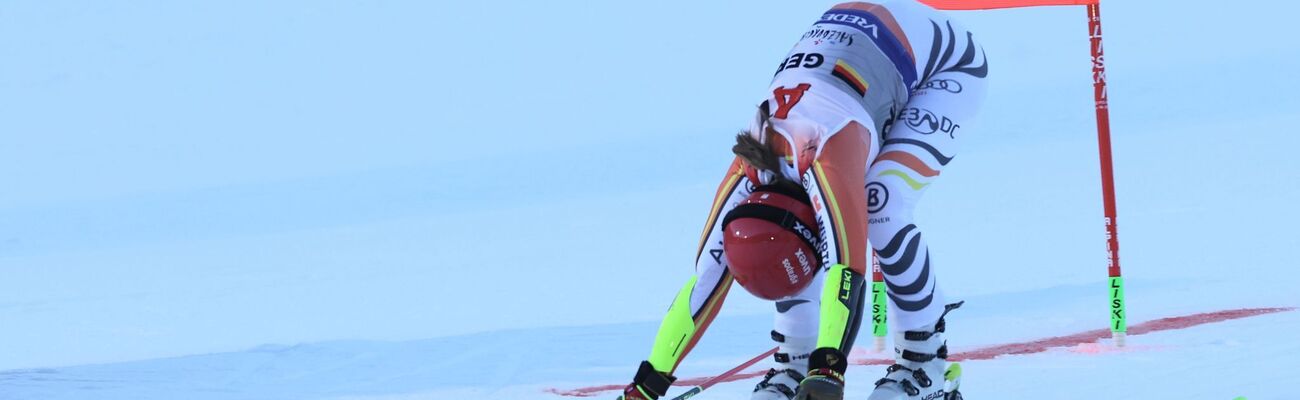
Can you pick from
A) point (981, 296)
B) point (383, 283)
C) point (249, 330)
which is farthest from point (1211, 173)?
point (249, 330)

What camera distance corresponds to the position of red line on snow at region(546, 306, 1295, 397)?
6.05 metres

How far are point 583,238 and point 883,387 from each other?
284 inches

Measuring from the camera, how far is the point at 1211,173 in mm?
12484

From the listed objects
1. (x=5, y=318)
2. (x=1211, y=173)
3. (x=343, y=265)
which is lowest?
(x=5, y=318)

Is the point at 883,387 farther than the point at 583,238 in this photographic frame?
No

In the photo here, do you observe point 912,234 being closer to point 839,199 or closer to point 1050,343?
point 839,199

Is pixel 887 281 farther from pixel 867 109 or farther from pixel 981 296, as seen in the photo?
pixel 981 296

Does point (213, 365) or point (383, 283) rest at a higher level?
point (383, 283)

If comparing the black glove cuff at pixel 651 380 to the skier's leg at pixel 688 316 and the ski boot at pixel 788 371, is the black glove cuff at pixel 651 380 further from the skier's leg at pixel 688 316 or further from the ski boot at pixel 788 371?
the ski boot at pixel 788 371

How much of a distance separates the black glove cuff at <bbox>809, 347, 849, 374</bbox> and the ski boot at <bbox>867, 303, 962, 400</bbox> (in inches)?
23.6

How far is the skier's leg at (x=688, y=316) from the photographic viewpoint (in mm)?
4062

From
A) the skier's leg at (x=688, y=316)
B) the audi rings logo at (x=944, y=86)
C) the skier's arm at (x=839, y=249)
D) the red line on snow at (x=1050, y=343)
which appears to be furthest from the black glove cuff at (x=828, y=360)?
the red line on snow at (x=1050, y=343)

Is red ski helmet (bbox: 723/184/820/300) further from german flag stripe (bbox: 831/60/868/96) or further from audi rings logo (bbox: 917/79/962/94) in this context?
audi rings logo (bbox: 917/79/962/94)

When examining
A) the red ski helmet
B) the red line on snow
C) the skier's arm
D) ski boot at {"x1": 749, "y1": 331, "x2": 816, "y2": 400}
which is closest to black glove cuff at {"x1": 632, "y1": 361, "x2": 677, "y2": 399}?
the red ski helmet
